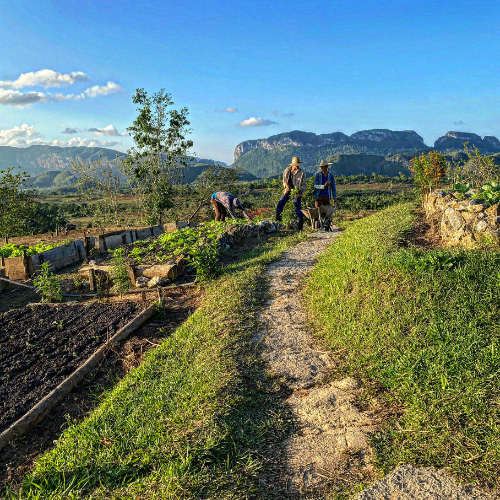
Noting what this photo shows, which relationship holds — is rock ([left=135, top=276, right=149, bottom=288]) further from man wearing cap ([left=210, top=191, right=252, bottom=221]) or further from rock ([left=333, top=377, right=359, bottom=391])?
rock ([left=333, top=377, right=359, bottom=391])

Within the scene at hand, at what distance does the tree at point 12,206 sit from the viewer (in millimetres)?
17434

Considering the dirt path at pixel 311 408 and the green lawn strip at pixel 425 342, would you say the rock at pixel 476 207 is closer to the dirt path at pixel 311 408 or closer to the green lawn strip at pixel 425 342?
the green lawn strip at pixel 425 342

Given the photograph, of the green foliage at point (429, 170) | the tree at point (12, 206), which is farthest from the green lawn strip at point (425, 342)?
the tree at point (12, 206)

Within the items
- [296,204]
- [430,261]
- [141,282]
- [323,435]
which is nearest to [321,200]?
[296,204]

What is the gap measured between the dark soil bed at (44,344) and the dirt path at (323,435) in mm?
2234

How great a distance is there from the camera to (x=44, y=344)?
5051 mm

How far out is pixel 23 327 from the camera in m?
5.65

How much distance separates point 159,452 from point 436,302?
2.96 meters

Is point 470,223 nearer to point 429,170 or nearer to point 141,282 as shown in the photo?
point 141,282

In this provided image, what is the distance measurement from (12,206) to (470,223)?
61.7ft

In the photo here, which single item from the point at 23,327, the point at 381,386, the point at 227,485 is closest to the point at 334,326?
the point at 381,386

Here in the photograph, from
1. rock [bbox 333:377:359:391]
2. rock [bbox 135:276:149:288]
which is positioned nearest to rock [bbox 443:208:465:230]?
rock [bbox 333:377:359:391]

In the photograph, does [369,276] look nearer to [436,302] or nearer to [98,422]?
[436,302]

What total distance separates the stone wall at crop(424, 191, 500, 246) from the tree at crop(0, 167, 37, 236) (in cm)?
1716
